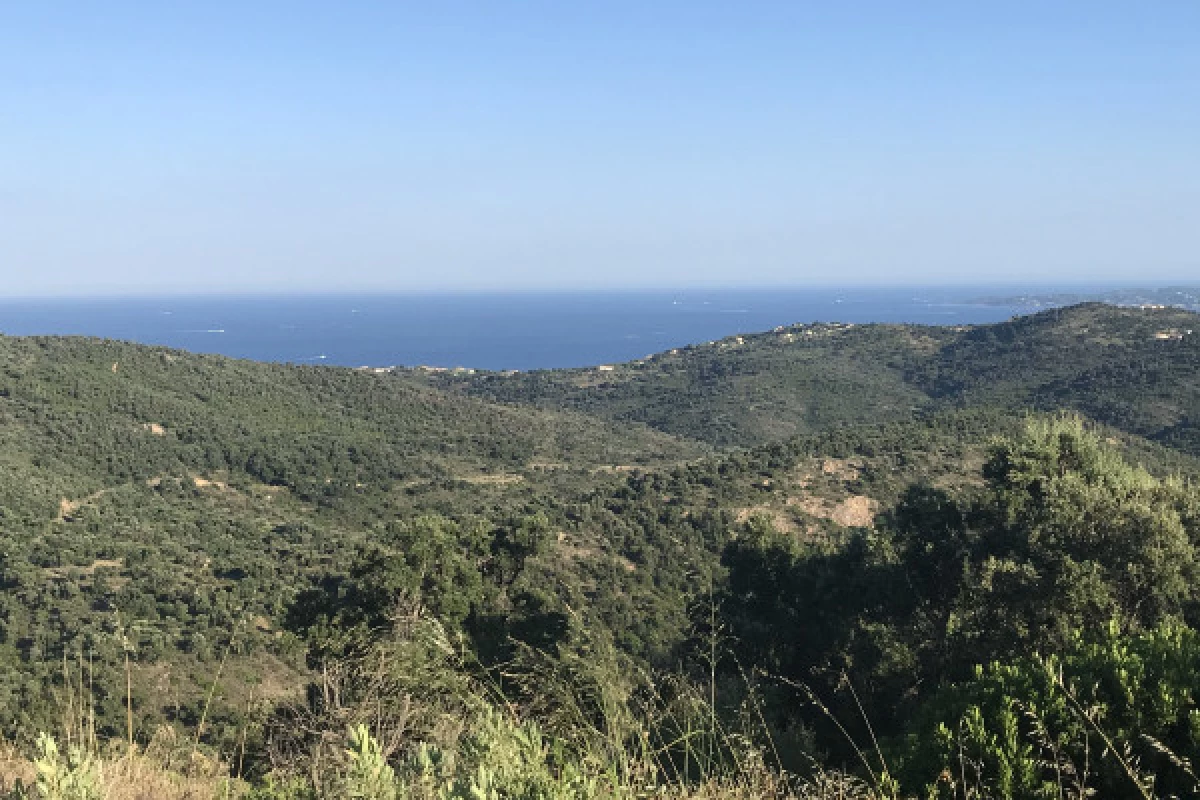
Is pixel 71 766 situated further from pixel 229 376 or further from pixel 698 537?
pixel 229 376

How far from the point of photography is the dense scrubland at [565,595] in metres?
3.94

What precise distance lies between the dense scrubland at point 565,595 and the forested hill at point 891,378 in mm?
1233

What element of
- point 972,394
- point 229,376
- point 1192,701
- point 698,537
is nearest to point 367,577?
point 1192,701

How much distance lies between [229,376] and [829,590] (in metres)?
55.0

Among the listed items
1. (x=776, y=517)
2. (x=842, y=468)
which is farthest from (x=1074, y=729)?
(x=842, y=468)

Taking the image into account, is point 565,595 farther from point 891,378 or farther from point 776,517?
point 891,378

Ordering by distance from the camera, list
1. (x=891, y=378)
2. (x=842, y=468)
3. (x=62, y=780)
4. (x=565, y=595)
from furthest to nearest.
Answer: (x=891, y=378) → (x=842, y=468) → (x=565, y=595) → (x=62, y=780)

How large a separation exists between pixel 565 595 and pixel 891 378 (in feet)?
257

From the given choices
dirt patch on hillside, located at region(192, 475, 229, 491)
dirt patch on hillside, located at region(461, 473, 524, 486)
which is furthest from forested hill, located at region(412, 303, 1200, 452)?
dirt patch on hillside, located at region(192, 475, 229, 491)

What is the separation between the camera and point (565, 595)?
2655 cm

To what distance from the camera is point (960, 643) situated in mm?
12992

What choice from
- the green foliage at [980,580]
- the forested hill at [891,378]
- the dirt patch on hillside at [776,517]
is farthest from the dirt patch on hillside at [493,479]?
the forested hill at [891,378]

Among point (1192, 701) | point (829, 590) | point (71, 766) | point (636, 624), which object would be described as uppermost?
point (71, 766)

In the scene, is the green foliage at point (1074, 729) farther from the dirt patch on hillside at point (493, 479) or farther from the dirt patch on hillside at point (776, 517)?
the dirt patch on hillside at point (493, 479)
